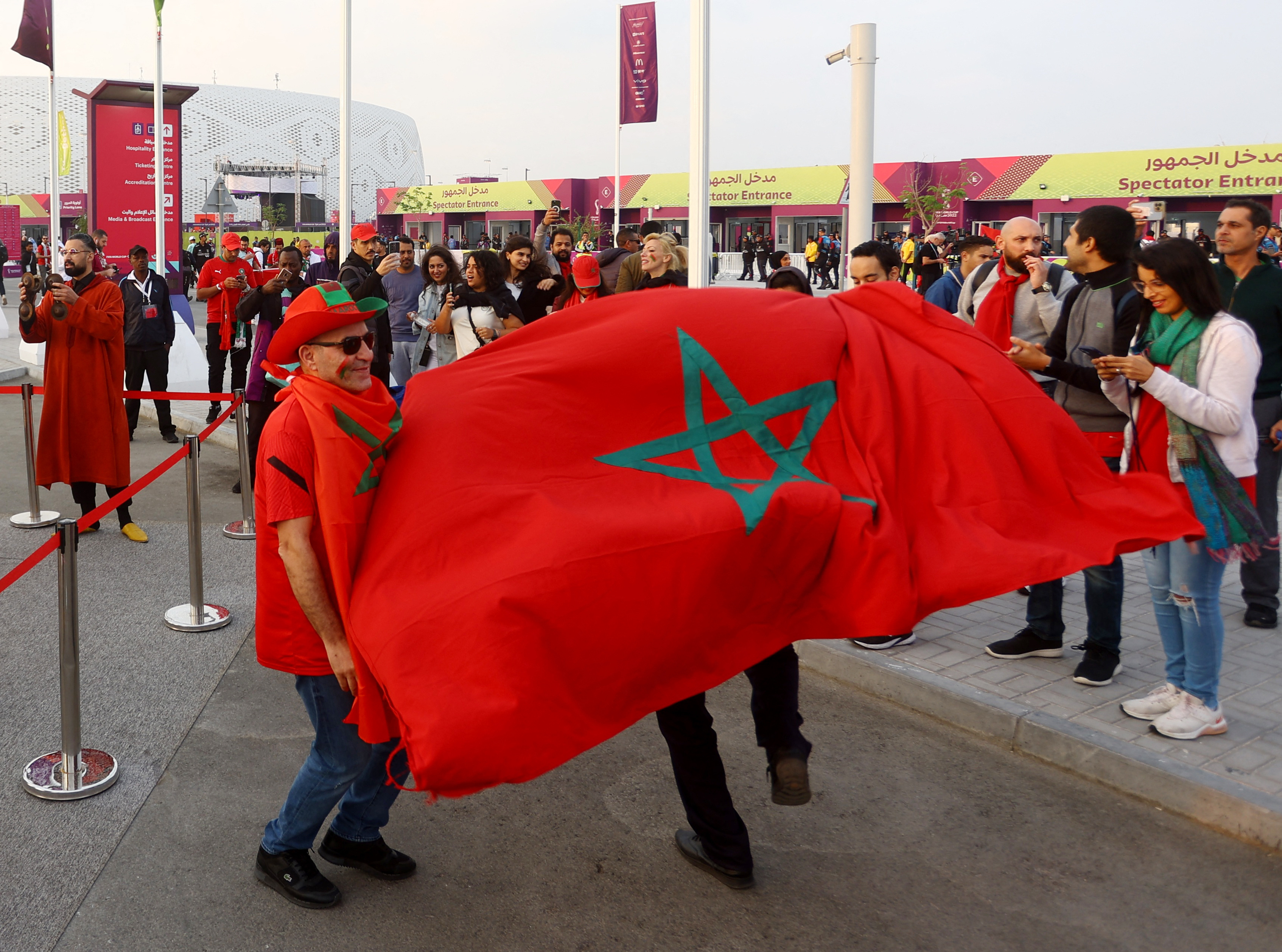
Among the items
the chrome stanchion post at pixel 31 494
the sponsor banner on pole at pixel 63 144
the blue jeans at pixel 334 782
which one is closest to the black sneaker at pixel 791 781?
the blue jeans at pixel 334 782

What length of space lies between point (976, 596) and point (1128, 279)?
248cm

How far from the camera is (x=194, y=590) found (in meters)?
6.23

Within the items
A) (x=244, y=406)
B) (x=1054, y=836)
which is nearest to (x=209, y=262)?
(x=244, y=406)

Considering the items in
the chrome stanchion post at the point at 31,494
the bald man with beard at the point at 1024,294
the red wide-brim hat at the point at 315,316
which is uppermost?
the bald man with beard at the point at 1024,294

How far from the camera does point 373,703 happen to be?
3.06 m

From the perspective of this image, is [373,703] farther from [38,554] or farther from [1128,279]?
[1128,279]

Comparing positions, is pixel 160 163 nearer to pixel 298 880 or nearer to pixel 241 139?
pixel 298 880

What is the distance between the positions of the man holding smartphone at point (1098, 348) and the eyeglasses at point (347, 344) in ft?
9.35

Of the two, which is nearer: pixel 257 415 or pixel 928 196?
pixel 257 415

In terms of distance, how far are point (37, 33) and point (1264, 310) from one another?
21.2 metres

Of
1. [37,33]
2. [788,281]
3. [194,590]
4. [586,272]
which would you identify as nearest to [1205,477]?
[788,281]

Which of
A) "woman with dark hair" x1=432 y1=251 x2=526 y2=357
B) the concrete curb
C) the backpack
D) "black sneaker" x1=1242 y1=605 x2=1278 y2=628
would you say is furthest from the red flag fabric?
"black sneaker" x1=1242 y1=605 x2=1278 y2=628

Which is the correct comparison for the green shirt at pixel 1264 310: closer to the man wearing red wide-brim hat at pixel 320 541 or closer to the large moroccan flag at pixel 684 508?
the large moroccan flag at pixel 684 508

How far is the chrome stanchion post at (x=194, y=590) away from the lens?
6145 millimetres
